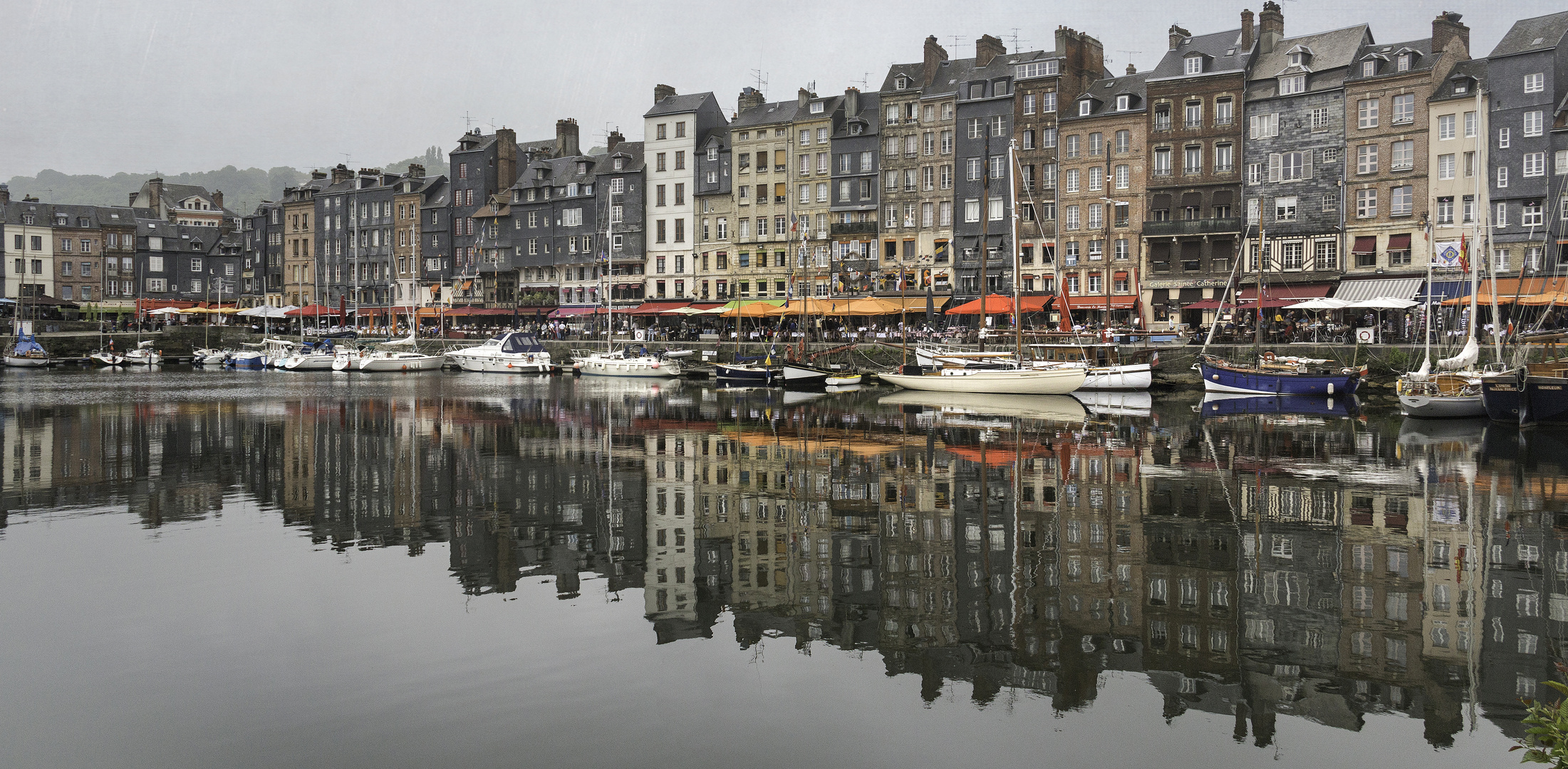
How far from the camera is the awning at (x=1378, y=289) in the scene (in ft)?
180

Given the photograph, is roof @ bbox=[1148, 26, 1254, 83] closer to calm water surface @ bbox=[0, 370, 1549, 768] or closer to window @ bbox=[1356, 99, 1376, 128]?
window @ bbox=[1356, 99, 1376, 128]

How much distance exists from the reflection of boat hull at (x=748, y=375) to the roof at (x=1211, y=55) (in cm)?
2774

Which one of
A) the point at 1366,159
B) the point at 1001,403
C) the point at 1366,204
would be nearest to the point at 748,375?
the point at 1001,403

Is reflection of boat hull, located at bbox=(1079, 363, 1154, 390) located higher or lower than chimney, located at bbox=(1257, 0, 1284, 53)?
lower

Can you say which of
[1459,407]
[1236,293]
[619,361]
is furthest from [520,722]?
[619,361]

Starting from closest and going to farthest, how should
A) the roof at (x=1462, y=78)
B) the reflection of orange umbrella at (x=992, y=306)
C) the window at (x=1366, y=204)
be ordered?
1. the roof at (x=1462, y=78)
2. the window at (x=1366, y=204)
3. the reflection of orange umbrella at (x=992, y=306)

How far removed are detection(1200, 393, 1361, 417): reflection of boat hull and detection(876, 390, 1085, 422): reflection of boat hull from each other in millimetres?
5007

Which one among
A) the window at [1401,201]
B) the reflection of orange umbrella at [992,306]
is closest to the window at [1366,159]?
the window at [1401,201]

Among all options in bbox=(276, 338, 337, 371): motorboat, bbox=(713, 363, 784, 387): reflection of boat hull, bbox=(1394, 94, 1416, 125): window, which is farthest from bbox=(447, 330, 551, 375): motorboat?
bbox=(1394, 94, 1416, 125): window

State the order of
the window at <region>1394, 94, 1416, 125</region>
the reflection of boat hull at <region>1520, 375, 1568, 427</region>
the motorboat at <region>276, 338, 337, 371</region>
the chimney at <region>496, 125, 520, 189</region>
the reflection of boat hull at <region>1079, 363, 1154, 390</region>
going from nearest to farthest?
the reflection of boat hull at <region>1520, 375, 1568, 427</region>
the reflection of boat hull at <region>1079, 363, 1154, 390</region>
the window at <region>1394, 94, 1416, 125</region>
the motorboat at <region>276, 338, 337, 371</region>
the chimney at <region>496, 125, 520, 189</region>

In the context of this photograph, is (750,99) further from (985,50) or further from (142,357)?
(142,357)

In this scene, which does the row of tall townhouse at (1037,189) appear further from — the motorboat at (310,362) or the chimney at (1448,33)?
the motorboat at (310,362)

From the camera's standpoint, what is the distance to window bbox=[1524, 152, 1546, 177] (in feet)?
174

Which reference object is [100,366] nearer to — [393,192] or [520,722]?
[393,192]
